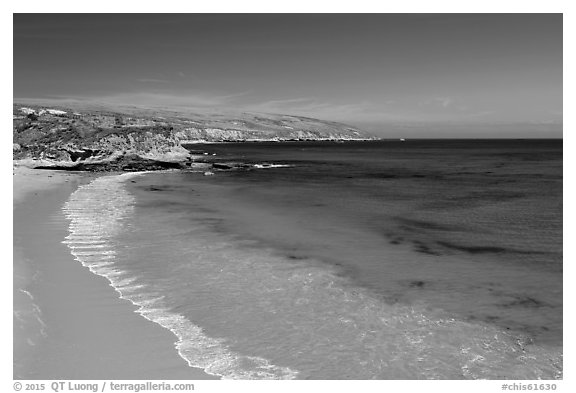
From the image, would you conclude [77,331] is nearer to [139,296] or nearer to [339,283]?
[139,296]

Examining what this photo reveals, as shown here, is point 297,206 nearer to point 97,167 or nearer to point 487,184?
point 487,184

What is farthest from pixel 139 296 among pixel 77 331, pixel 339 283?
pixel 339 283

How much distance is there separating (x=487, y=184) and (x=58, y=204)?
39424 mm

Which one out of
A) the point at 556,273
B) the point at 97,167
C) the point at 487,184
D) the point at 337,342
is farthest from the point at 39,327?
the point at 97,167

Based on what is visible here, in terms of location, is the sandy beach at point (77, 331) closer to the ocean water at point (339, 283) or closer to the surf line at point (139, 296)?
Answer: the surf line at point (139, 296)

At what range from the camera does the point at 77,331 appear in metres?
9.91

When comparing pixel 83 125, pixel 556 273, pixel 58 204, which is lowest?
pixel 556 273

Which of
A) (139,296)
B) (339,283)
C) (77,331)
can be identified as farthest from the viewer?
(339,283)

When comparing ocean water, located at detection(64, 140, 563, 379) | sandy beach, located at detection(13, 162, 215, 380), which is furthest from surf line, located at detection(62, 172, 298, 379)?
sandy beach, located at detection(13, 162, 215, 380)

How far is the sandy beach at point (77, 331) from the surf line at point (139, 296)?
256 mm

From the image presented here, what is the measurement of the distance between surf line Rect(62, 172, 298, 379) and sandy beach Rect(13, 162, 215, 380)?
0.84 feet

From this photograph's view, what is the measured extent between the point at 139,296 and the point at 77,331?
2398 millimetres

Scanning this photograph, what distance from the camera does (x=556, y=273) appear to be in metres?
15.4
